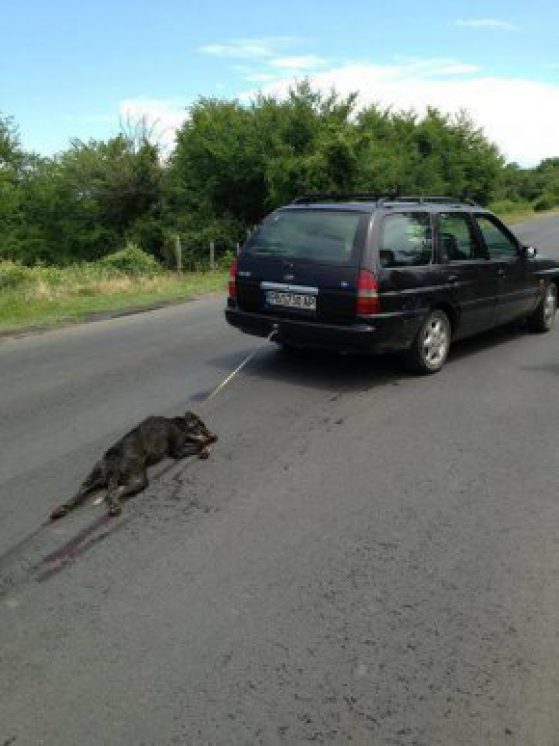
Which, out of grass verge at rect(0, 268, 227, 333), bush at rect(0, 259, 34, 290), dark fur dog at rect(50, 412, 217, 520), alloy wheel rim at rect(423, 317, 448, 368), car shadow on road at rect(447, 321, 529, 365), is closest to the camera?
dark fur dog at rect(50, 412, 217, 520)

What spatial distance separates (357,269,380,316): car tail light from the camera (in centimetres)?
700

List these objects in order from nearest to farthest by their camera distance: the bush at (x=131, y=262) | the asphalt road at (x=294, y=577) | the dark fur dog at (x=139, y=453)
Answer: the asphalt road at (x=294, y=577)
the dark fur dog at (x=139, y=453)
the bush at (x=131, y=262)

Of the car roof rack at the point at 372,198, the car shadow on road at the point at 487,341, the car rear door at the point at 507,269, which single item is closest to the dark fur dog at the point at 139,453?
the car roof rack at the point at 372,198

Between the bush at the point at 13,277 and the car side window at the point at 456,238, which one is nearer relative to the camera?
the car side window at the point at 456,238

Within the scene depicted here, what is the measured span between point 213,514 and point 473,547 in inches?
58.5

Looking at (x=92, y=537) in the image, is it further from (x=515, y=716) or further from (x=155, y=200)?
(x=155, y=200)

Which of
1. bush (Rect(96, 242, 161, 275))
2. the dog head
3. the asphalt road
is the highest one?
the dog head

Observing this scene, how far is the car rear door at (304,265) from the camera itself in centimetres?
712

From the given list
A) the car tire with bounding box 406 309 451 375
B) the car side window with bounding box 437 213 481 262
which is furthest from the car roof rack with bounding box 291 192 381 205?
the car tire with bounding box 406 309 451 375

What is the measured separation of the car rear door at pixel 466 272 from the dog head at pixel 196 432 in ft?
11.0

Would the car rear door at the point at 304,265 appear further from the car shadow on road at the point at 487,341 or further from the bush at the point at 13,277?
the bush at the point at 13,277

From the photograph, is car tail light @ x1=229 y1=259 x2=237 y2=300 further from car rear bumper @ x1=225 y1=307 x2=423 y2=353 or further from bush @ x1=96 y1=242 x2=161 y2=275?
bush @ x1=96 y1=242 x2=161 y2=275

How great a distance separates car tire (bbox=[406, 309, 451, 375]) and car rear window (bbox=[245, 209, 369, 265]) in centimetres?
115

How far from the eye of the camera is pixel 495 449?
5629 millimetres
